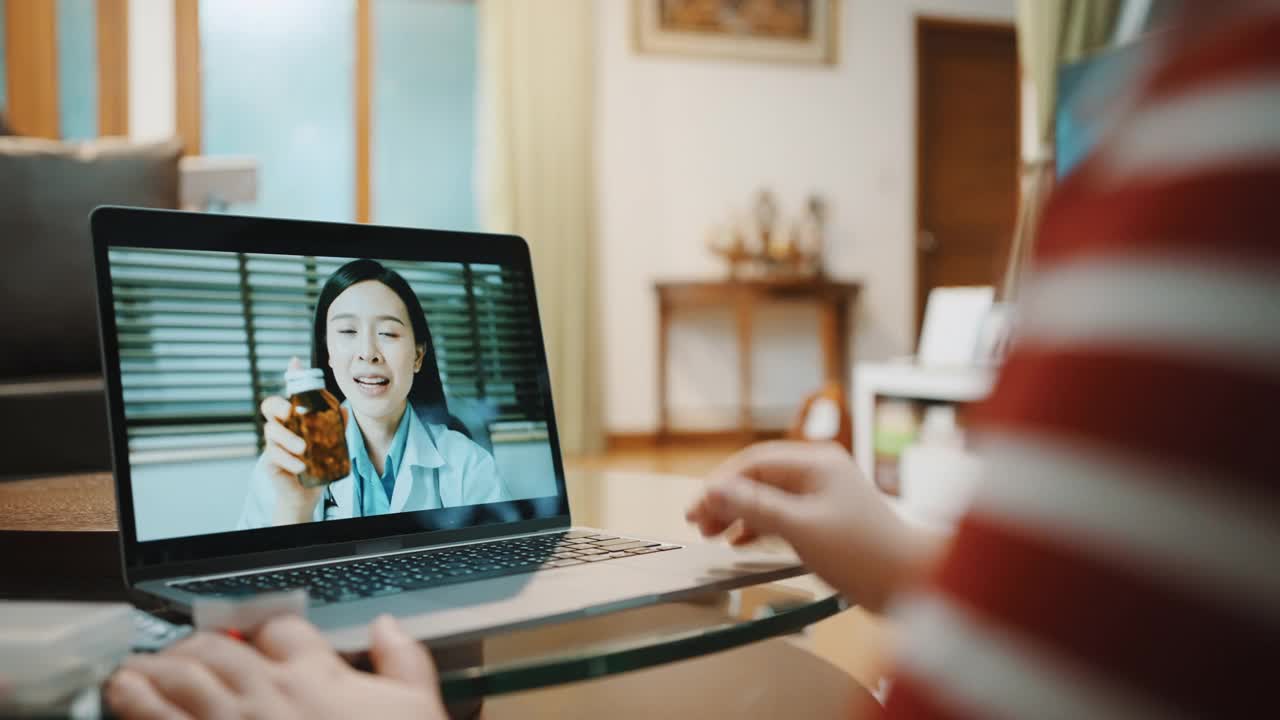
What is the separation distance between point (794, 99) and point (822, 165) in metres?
0.36

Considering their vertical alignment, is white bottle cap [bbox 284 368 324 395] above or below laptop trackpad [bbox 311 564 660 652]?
above

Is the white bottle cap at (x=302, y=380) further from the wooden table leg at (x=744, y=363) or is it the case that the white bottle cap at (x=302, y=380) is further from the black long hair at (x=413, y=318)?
the wooden table leg at (x=744, y=363)

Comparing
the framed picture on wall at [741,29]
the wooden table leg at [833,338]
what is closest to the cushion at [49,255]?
the framed picture on wall at [741,29]

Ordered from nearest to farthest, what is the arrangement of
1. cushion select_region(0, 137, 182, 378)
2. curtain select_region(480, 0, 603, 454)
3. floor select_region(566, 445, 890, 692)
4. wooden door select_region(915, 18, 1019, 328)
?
floor select_region(566, 445, 890, 692), cushion select_region(0, 137, 182, 378), curtain select_region(480, 0, 603, 454), wooden door select_region(915, 18, 1019, 328)

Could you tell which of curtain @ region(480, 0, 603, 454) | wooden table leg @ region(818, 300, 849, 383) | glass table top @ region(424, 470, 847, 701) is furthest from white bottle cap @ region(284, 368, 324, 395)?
wooden table leg @ region(818, 300, 849, 383)

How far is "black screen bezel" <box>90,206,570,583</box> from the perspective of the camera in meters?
0.55

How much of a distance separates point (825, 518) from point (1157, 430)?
1.02ft

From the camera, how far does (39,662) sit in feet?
1.06

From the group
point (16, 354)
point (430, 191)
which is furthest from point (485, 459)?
point (430, 191)

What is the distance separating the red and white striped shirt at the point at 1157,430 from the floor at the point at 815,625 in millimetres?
46

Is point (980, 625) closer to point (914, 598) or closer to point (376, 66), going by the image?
point (914, 598)

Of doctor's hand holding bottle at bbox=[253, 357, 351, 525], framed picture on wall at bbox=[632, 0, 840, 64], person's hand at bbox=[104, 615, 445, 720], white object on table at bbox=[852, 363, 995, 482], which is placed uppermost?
framed picture on wall at bbox=[632, 0, 840, 64]

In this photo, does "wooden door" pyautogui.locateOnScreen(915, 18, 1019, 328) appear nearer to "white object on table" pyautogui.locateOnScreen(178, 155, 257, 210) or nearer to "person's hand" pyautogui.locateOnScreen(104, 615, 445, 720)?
"white object on table" pyautogui.locateOnScreen(178, 155, 257, 210)

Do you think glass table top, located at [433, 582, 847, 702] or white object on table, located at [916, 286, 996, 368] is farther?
white object on table, located at [916, 286, 996, 368]
